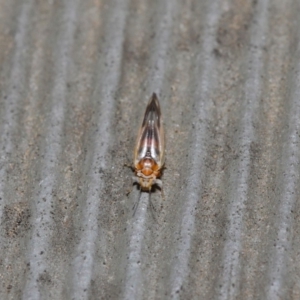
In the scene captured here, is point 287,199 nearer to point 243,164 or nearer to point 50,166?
point 243,164

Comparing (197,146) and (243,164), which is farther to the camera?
(197,146)

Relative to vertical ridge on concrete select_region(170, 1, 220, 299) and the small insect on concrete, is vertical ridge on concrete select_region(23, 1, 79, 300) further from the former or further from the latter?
vertical ridge on concrete select_region(170, 1, 220, 299)

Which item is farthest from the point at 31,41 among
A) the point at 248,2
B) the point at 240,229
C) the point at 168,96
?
the point at 240,229

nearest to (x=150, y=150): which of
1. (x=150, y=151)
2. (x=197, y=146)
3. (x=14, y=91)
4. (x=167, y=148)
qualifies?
(x=150, y=151)

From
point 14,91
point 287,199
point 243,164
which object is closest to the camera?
point 287,199

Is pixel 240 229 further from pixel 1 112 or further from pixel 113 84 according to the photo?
pixel 1 112

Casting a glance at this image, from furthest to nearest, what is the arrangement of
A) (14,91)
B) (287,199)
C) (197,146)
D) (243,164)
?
(14,91), (197,146), (243,164), (287,199)
